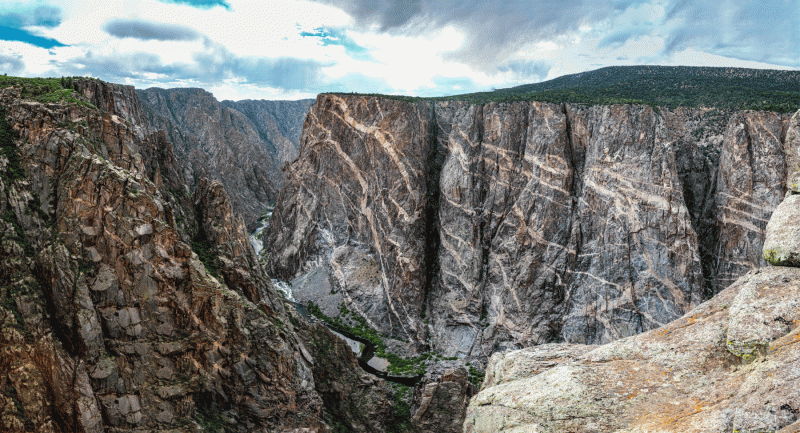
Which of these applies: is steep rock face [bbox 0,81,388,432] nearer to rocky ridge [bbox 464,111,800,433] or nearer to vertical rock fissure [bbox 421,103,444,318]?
rocky ridge [bbox 464,111,800,433]

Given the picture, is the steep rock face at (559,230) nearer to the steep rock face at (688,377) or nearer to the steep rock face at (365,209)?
the steep rock face at (365,209)

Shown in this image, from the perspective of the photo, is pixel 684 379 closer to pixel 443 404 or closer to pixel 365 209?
pixel 443 404

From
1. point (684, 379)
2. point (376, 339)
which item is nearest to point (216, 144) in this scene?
point (376, 339)

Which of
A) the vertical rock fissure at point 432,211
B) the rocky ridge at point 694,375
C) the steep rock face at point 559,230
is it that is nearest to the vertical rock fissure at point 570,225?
the steep rock face at point 559,230

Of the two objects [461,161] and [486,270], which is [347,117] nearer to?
[461,161]

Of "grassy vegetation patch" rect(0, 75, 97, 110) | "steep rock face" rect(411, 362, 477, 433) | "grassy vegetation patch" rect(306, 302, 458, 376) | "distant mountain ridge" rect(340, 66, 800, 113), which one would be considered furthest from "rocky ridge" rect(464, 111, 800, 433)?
"distant mountain ridge" rect(340, 66, 800, 113)

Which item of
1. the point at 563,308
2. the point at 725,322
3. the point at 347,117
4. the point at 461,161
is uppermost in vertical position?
the point at 347,117

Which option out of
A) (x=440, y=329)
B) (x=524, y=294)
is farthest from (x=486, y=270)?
(x=440, y=329)
